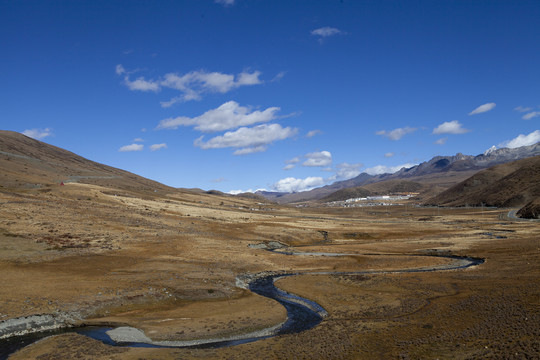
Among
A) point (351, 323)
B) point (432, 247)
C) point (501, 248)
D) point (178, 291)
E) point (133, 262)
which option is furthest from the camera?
point (432, 247)

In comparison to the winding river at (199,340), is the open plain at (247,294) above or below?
above

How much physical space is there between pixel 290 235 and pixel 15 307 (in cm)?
6463

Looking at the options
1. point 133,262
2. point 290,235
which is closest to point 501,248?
point 290,235

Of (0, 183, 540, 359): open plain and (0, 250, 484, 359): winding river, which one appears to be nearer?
(0, 183, 540, 359): open plain

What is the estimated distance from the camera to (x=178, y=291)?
3569cm

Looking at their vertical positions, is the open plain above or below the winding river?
above

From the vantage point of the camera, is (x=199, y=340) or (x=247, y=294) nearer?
(x=199, y=340)

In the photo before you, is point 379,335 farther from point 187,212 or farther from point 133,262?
point 187,212

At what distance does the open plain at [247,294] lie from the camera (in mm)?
22250

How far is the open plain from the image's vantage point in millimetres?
22250

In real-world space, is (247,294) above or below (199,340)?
above

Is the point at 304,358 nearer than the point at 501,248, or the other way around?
the point at 304,358

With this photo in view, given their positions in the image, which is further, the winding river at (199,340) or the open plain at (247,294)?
the winding river at (199,340)

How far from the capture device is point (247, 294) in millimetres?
36500
